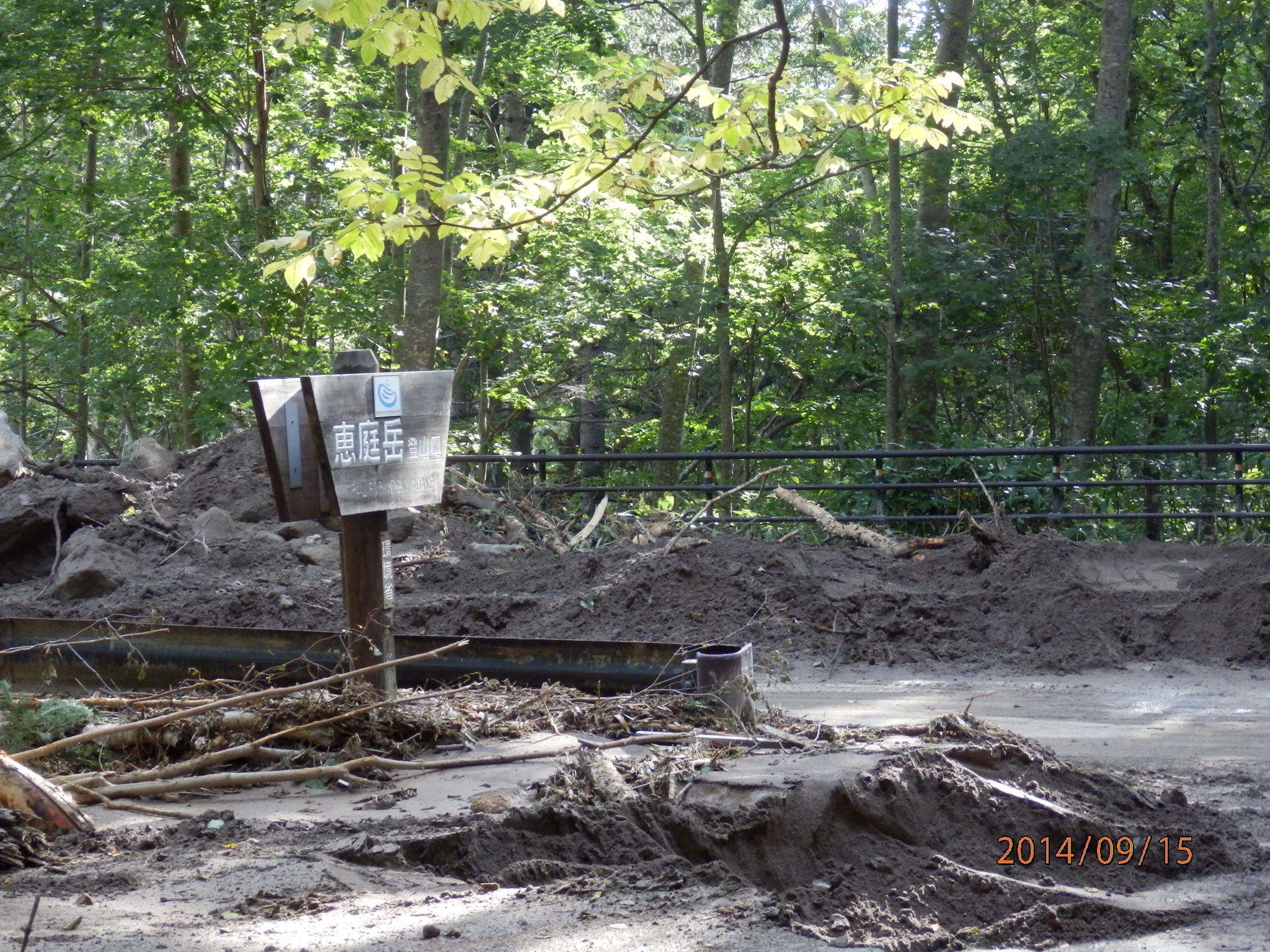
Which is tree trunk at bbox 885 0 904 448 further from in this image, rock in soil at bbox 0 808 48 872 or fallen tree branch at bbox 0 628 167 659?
rock in soil at bbox 0 808 48 872

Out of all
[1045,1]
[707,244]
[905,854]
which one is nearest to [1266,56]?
[1045,1]

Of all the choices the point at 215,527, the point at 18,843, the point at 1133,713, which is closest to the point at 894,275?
the point at 215,527

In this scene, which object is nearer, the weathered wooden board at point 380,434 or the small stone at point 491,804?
the small stone at point 491,804

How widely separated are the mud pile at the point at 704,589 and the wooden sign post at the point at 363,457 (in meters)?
2.75

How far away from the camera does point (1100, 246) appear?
50.5 ft

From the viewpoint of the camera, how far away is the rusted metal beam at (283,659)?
247 inches

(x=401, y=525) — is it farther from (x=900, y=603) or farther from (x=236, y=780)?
(x=236, y=780)

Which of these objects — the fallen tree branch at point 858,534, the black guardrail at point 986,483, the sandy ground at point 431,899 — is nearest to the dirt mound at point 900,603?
the fallen tree branch at point 858,534

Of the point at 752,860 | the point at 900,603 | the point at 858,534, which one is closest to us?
the point at 752,860

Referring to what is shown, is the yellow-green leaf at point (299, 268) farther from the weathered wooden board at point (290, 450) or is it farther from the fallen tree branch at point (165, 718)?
the fallen tree branch at point (165, 718)

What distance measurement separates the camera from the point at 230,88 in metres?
15.7
